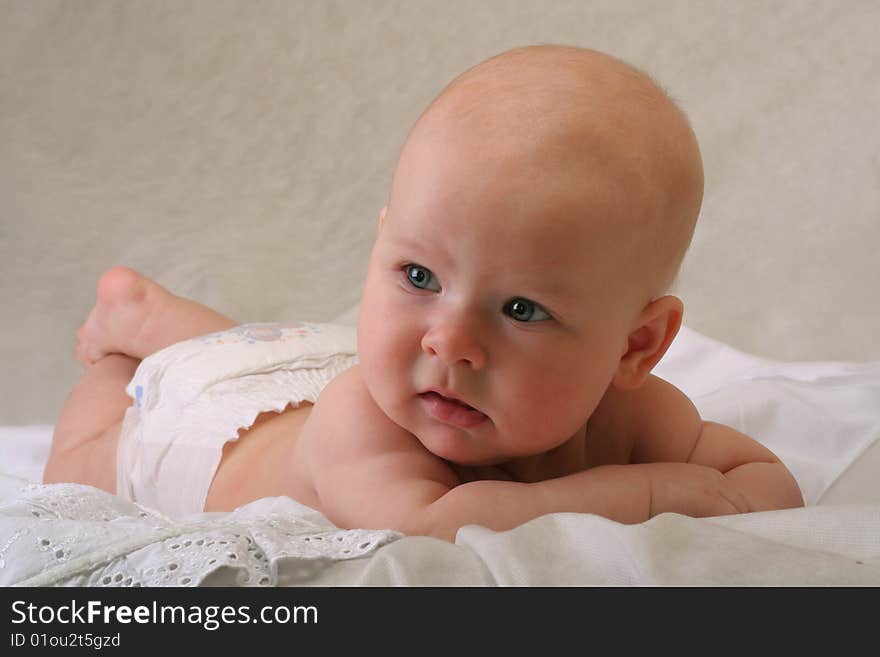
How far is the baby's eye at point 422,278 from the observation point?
1.14 meters

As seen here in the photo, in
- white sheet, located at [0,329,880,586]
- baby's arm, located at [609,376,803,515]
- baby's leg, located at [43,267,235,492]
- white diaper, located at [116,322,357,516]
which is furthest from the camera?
baby's leg, located at [43,267,235,492]

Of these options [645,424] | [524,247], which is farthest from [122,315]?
[524,247]

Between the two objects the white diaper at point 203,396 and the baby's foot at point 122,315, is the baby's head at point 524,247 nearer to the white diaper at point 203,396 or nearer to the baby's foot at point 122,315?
the white diaper at point 203,396

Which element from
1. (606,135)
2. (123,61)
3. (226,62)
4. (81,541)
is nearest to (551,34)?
(226,62)

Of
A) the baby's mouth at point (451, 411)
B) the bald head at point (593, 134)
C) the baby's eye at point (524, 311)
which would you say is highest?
the bald head at point (593, 134)

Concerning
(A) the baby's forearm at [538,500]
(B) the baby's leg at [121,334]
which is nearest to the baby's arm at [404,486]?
(A) the baby's forearm at [538,500]

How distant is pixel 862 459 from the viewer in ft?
5.24

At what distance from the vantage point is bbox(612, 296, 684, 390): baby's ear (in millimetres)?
1246

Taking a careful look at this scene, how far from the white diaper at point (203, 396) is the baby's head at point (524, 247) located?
0.36 m

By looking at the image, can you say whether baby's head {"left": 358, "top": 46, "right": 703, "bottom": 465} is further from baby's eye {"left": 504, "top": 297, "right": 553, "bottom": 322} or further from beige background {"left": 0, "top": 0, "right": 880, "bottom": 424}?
beige background {"left": 0, "top": 0, "right": 880, "bottom": 424}

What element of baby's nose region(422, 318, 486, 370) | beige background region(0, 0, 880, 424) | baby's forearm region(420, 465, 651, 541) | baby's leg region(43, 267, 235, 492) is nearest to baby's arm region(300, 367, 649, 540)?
baby's forearm region(420, 465, 651, 541)

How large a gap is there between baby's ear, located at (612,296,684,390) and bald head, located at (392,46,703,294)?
0.05m
